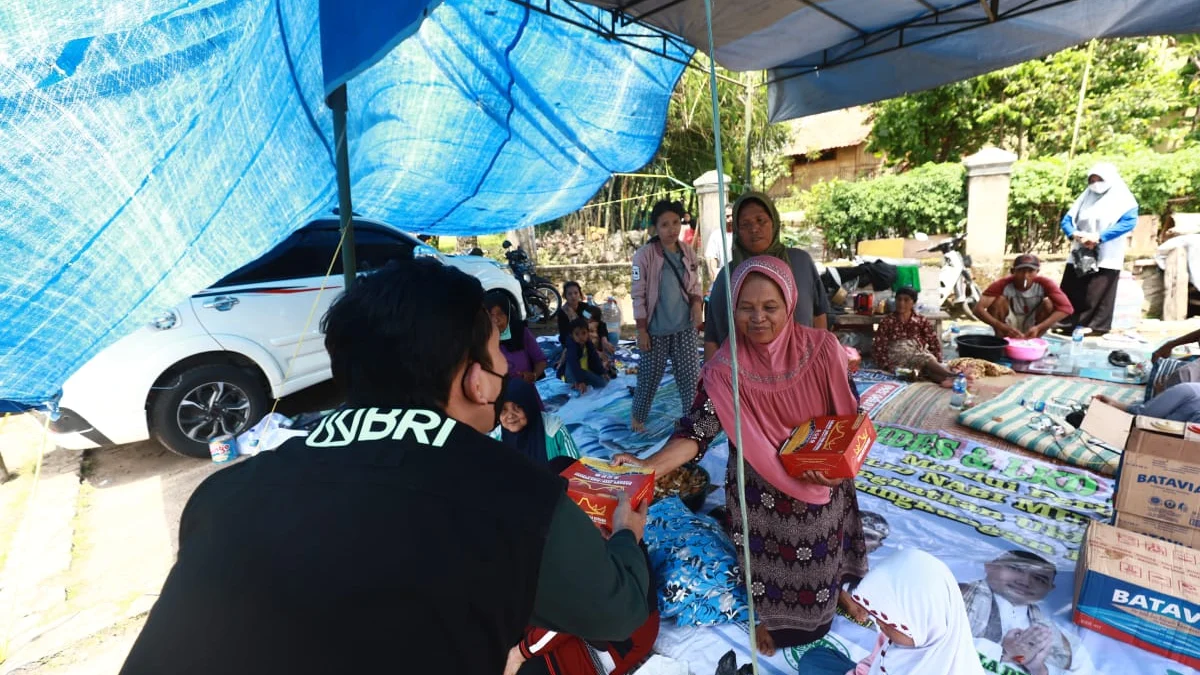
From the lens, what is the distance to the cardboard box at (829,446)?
161 cm

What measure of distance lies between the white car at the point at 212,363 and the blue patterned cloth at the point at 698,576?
2442 mm

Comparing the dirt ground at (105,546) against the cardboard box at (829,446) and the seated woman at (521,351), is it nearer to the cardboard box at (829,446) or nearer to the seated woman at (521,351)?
the seated woman at (521,351)

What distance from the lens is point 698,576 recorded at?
7.61 ft

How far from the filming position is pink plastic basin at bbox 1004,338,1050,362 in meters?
5.35

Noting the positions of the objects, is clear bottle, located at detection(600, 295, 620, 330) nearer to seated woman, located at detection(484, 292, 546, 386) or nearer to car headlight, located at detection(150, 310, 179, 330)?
seated woman, located at detection(484, 292, 546, 386)

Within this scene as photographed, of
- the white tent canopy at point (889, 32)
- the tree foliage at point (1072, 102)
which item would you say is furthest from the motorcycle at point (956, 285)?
the tree foliage at point (1072, 102)

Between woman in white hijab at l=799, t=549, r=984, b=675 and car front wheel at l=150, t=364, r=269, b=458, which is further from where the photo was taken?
car front wheel at l=150, t=364, r=269, b=458

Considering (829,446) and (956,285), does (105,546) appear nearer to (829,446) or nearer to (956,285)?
(829,446)

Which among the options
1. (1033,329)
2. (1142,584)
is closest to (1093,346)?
(1033,329)

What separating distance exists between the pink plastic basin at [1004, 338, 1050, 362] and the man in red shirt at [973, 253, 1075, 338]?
0.25 meters

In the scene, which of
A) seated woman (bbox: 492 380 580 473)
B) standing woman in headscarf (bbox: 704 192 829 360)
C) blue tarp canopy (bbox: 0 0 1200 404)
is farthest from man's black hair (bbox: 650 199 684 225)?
seated woman (bbox: 492 380 580 473)

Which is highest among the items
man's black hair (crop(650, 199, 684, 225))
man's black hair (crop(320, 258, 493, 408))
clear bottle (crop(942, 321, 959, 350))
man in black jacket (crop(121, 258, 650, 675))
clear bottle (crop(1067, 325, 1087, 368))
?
man's black hair (crop(650, 199, 684, 225))

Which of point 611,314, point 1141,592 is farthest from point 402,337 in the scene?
point 611,314

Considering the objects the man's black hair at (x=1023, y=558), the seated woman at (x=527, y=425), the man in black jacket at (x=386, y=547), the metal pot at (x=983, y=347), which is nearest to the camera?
the man in black jacket at (x=386, y=547)
